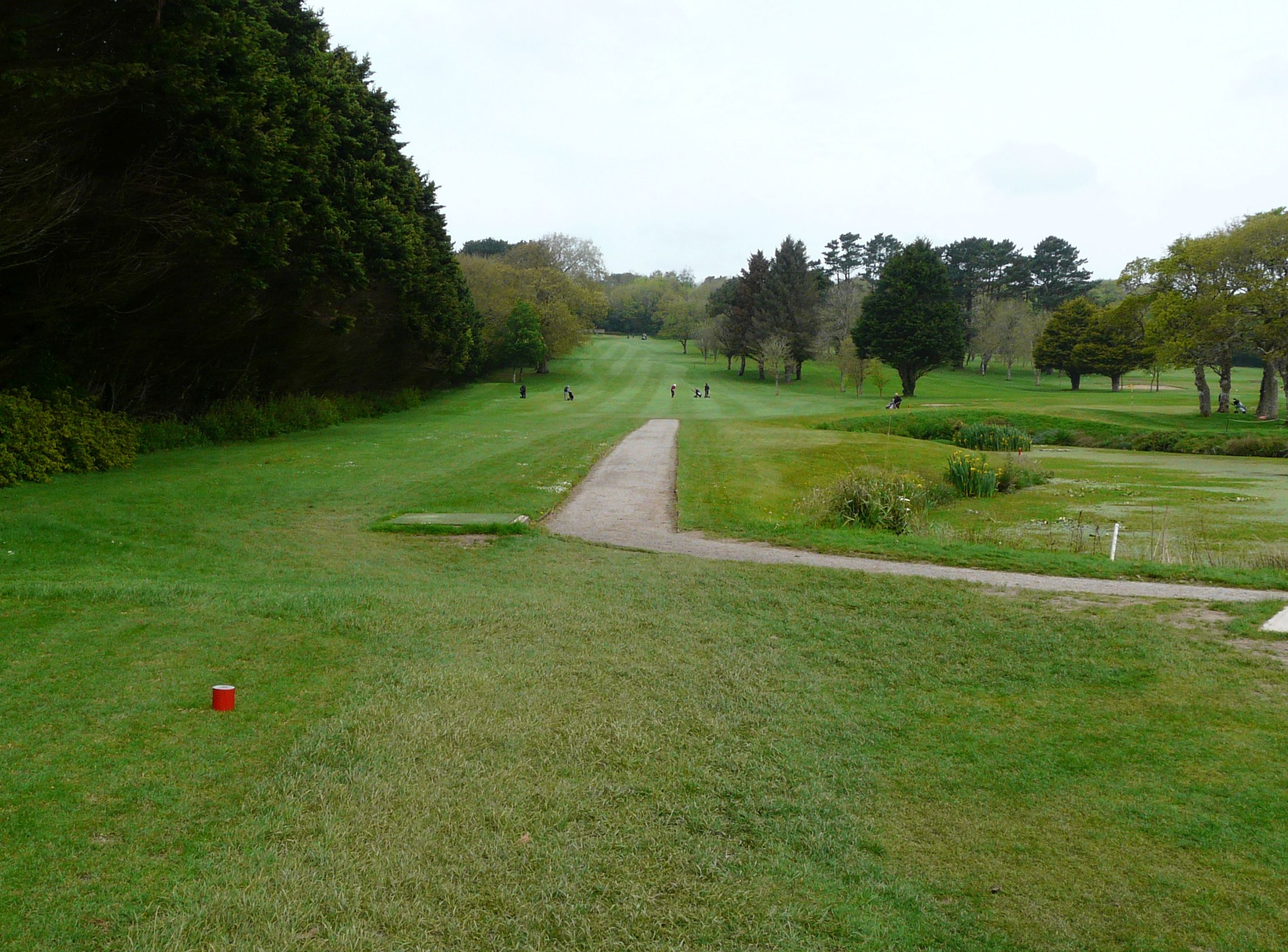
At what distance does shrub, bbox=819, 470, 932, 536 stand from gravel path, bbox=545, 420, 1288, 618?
299 cm

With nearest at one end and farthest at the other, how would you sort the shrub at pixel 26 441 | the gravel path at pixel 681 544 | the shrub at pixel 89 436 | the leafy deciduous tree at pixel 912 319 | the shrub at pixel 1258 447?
the gravel path at pixel 681 544, the shrub at pixel 26 441, the shrub at pixel 89 436, the shrub at pixel 1258 447, the leafy deciduous tree at pixel 912 319

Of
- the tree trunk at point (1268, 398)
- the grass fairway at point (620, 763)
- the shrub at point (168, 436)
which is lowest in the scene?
the grass fairway at point (620, 763)

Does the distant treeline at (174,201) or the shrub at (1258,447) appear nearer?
the distant treeline at (174,201)

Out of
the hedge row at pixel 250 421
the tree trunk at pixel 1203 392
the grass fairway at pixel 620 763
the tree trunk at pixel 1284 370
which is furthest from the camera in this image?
the tree trunk at pixel 1203 392

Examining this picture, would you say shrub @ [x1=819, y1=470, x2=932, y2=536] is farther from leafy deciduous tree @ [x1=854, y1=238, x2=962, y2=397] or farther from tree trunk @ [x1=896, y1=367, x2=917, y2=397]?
tree trunk @ [x1=896, y1=367, x2=917, y2=397]

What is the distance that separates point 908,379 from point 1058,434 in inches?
1123

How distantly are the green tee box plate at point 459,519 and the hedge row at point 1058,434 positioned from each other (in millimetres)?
19788

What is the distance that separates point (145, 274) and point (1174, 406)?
51334 mm

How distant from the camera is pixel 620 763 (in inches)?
195

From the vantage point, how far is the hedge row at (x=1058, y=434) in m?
31.1

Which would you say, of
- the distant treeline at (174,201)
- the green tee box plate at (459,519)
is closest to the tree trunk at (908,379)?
the distant treeline at (174,201)

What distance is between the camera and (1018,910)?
366 centimetres

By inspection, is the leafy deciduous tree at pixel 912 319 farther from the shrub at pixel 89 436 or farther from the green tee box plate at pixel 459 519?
the shrub at pixel 89 436

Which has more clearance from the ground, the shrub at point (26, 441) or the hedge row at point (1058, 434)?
the shrub at point (26, 441)
